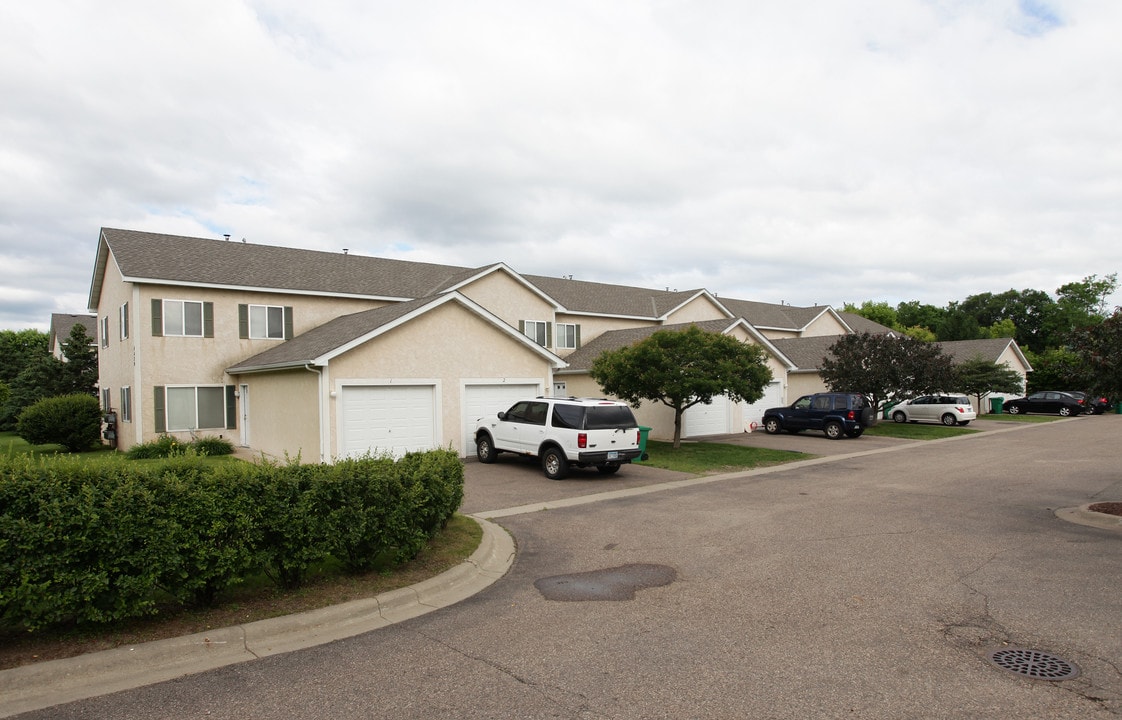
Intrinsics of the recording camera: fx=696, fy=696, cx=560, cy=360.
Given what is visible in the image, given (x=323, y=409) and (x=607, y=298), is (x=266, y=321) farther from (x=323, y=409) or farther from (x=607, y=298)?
(x=607, y=298)

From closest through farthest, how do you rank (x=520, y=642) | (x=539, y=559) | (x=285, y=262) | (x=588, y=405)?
1. (x=520, y=642)
2. (x=539, y=559)
3. (x=588, y=405)
4. (x=285, y=262)

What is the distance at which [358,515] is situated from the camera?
688 cm

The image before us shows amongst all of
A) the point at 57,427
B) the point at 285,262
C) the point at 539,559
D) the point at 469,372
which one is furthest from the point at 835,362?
the point at 57,427

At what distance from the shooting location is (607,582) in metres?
7.50

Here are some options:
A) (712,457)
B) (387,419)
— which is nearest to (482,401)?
(387,419)

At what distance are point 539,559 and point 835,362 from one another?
25610mm

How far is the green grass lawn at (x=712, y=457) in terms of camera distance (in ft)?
58.7

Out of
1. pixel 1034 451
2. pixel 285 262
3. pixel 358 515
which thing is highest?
pixel 285 262

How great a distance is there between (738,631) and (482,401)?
572 inches

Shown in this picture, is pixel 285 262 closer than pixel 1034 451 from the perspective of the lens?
No

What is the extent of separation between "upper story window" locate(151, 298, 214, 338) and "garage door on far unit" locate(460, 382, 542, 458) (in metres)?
A: 8.90

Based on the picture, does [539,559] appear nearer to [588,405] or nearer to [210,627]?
[210,627]

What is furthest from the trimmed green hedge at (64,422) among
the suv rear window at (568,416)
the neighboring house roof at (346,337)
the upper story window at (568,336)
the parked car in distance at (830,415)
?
the parked car in distance at (830,415)

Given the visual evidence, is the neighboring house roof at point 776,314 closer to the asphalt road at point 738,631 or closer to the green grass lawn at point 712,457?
the green grass lawn at point 712,457
